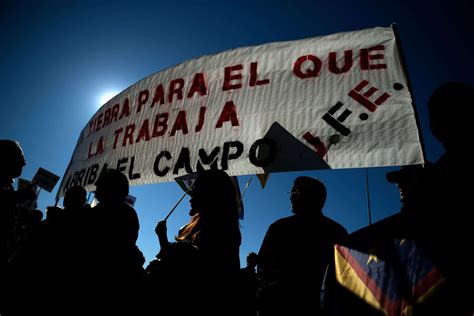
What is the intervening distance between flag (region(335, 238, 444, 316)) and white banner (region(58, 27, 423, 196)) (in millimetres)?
1216

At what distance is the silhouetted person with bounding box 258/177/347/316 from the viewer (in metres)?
1.91

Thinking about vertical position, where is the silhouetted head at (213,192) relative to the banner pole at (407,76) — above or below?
below

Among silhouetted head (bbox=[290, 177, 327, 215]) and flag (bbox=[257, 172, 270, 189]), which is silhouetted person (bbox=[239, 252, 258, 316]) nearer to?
silhouetted head (bbox=[290, 177, 327, 215])

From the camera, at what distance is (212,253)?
4.88 feet

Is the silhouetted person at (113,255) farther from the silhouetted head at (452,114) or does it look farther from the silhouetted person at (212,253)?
the silhouetted head at (452,114)

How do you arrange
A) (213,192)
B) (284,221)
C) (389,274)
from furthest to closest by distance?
(284,221)
(213,192)
(389,274)

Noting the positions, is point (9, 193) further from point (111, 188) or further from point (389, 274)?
point (389, 274)

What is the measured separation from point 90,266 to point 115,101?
350 centimetres

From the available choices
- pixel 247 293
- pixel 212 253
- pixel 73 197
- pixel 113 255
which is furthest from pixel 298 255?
pixel 73 197

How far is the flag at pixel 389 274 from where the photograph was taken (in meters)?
1.05

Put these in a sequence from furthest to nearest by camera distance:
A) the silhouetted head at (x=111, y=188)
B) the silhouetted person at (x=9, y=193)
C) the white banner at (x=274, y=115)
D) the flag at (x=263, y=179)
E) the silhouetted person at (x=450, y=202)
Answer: the flag at (x=263, y=179) → the white banner at (x=274, y=115) → the silhouetted head at (x=111, y=188) → the silhouetted person at (x=9, y=193) → the silhouetted person at (x=450, y=202)

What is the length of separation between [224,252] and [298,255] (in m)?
0.74

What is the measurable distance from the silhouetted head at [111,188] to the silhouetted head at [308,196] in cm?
125

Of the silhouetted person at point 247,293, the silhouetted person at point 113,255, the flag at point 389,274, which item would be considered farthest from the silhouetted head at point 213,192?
the flag at point 389,274
